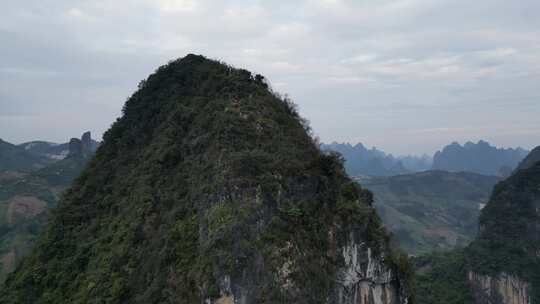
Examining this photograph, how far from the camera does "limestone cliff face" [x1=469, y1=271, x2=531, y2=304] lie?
52.1m

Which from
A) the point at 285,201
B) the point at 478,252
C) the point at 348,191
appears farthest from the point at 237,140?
the point at 478,252

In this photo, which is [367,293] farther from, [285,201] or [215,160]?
[215,160]

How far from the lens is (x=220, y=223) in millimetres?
19953

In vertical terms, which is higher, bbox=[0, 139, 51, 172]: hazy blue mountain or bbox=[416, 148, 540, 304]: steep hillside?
bbox=[0, 139, 51, 172]: hazy blue mountain

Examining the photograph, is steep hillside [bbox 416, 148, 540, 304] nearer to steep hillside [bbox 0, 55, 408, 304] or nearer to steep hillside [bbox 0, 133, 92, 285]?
steep hillside [bbox 0, 55, 408, 304]

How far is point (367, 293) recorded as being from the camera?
21422 millimetres

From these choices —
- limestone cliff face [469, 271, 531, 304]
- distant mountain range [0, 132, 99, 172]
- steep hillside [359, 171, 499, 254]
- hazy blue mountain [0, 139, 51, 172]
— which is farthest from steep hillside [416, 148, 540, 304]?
hazy blue mountain [0, 139, 51, 172]

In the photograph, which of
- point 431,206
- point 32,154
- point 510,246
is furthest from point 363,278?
point 32,154

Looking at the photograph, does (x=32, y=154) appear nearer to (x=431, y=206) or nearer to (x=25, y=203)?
(x=25, y=203)

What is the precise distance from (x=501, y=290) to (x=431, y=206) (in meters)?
104

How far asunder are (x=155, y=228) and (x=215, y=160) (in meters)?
5.19

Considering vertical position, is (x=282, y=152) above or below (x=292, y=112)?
below

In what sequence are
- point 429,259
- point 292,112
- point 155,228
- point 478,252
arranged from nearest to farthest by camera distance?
point 155,228, point 292,112, point 478,252, point 429,259

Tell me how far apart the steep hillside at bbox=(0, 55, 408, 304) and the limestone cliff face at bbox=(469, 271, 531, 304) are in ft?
125
